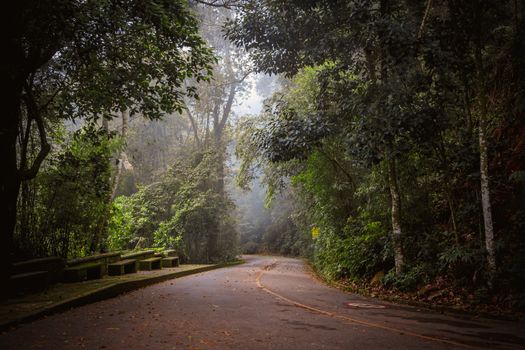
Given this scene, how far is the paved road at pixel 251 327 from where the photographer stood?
5219 millimetres

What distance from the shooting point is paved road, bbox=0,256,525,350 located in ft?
17.1

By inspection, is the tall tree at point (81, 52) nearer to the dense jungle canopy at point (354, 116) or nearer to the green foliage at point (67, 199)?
the dense jungle canopy at point (354, 116)

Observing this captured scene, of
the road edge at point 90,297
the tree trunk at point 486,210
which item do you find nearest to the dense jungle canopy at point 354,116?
the tree trunk at point 486,210

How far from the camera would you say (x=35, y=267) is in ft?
30.0

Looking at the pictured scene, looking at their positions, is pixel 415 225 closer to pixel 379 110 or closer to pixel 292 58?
pixel 379 110

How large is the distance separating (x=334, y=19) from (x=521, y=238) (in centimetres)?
869

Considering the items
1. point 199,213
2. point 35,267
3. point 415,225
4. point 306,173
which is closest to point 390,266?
point 415,225

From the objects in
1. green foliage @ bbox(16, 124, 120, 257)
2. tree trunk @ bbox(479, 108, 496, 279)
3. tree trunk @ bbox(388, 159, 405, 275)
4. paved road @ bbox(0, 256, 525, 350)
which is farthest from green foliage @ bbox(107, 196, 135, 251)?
tree trunk @ bbox(479, 108, 496, 279)

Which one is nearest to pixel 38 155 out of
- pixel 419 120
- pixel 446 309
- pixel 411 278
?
pixel 419 120

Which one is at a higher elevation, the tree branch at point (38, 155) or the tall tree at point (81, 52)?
the tall tree at point (81, 52)

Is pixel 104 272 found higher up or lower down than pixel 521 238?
lower down

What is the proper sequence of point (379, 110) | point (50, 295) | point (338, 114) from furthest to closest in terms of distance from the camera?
point (338, 114), point (379, 110), point (50, 295)

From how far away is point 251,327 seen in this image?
6180 mm

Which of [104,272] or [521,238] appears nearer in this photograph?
[521,238]
